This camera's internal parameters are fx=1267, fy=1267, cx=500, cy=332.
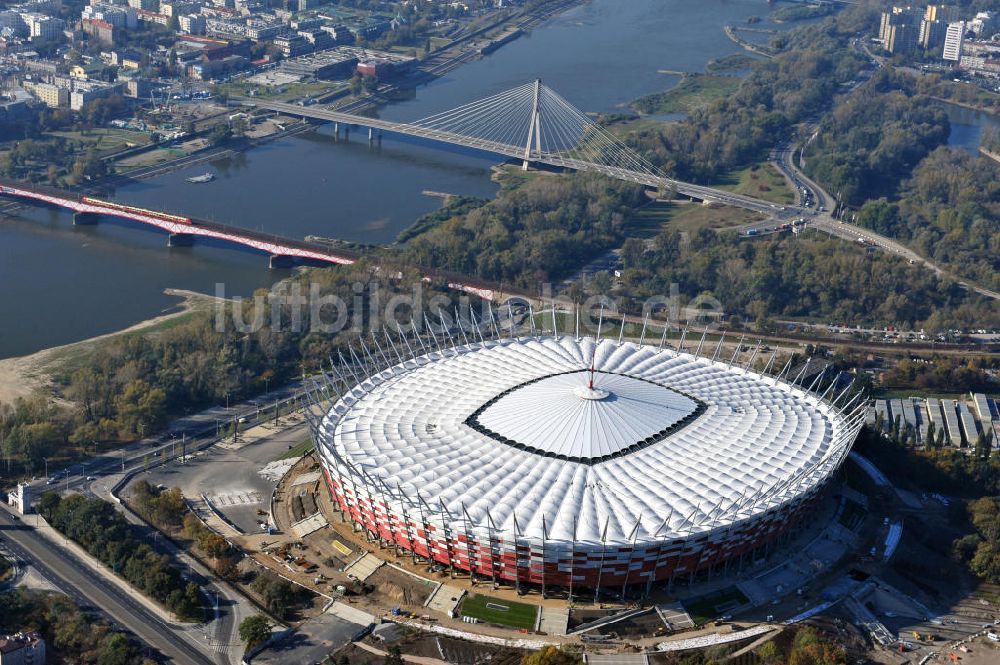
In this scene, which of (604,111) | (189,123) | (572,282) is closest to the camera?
(572,282)

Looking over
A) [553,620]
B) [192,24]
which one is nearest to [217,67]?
[192,24]

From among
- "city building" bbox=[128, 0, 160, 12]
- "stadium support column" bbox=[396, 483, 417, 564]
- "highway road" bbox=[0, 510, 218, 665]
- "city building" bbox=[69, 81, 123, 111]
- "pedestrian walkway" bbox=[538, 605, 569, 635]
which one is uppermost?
"city building" bbox=[128, 0, 160, 12]

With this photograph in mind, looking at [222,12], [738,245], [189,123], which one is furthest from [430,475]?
[222,12]

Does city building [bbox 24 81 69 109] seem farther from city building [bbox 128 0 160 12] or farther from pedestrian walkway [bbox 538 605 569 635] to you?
pedestrian walkway [bbox 538 605 569 635]

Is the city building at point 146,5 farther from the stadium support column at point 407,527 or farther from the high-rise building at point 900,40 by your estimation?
the stadium support column at point 407,527

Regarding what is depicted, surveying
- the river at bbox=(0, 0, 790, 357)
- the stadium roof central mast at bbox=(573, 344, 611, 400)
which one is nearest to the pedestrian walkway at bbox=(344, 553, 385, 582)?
the stadium roof central mast at bbox=(573, 344, 611, 400)

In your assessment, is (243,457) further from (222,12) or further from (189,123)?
(222,12)
